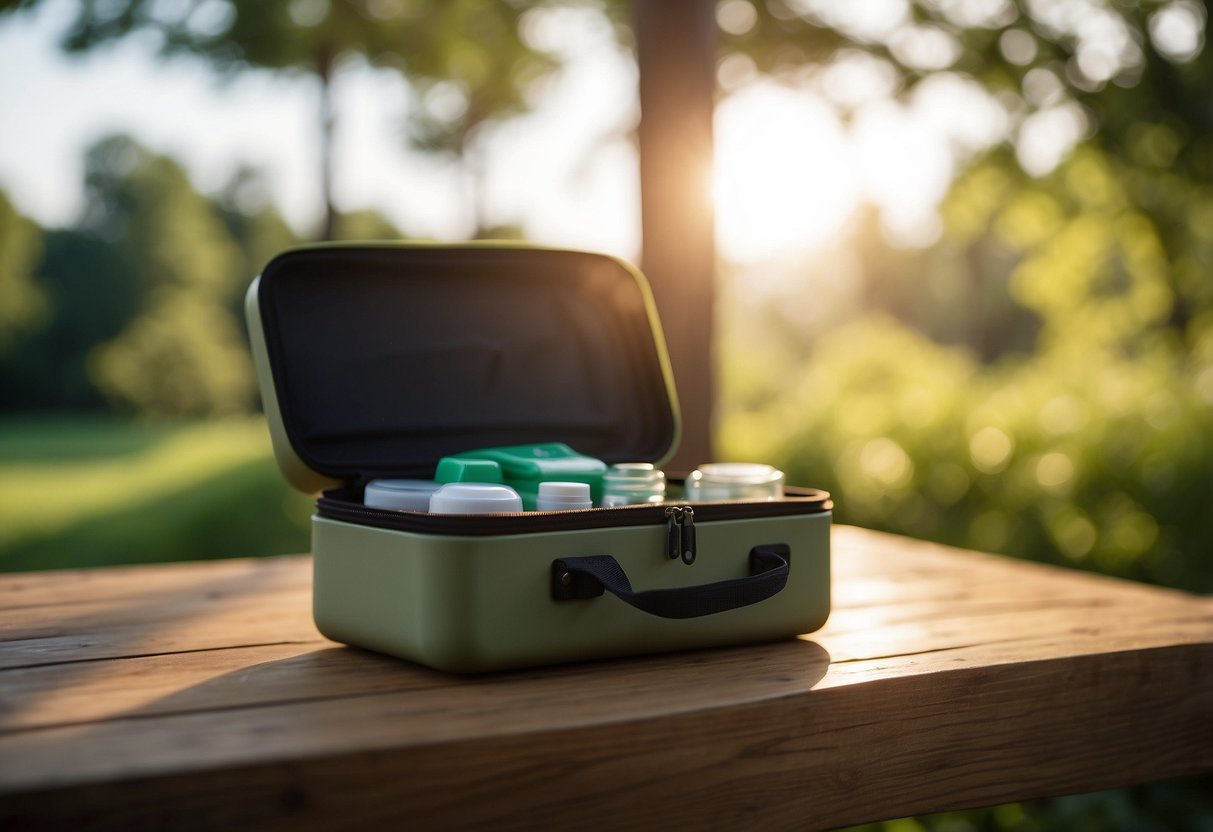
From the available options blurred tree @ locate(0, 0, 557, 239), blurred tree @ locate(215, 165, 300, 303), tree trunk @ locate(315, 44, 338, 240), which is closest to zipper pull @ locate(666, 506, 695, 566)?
blurred tree @ locate(0, 0, 557, 239)

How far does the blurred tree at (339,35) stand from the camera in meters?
4.62

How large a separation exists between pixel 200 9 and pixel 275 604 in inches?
147

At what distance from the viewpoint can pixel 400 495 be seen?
144cm

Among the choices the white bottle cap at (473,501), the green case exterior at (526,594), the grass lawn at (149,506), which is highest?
the white bottle cap at (473,501)

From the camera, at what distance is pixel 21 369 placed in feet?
40.5

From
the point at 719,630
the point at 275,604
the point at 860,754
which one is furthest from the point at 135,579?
the point at 860,754

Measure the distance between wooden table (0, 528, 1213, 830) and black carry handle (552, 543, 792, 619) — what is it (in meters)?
0.09

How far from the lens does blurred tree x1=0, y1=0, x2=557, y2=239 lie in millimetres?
4617

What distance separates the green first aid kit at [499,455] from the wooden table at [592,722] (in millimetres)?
68

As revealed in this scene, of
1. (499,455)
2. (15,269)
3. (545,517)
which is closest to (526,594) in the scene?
(545,517)

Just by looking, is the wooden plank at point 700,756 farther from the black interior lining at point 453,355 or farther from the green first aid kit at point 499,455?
the black interior lining at point 453,355

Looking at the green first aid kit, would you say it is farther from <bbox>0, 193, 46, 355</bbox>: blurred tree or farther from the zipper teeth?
<bbox>0, 193, 46, 355</bbox>: blurred tree

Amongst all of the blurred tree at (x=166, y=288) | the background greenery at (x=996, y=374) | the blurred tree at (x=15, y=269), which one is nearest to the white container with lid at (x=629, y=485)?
the background greenery at (x=996, y=374)

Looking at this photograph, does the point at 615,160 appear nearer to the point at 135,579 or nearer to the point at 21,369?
the point at 135,579
